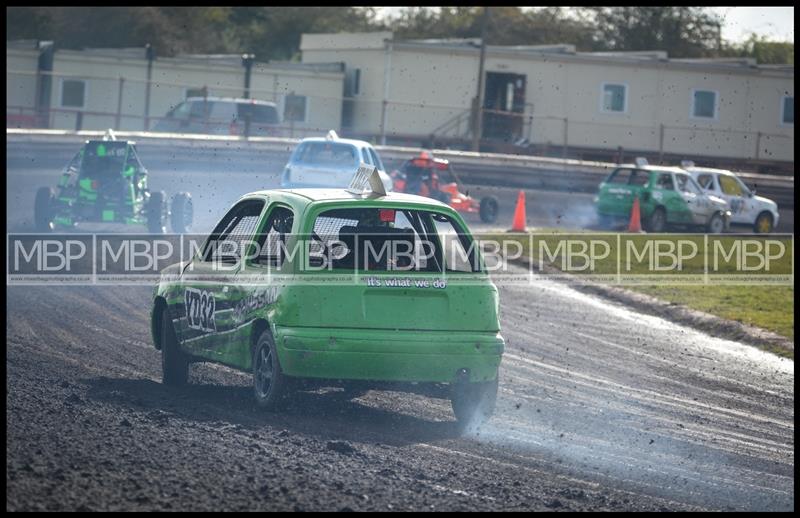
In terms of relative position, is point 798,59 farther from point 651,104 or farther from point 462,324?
point 651,104

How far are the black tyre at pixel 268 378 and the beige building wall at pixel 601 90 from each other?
34.4 meters

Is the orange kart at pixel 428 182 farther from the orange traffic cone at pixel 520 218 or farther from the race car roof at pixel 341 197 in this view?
the race car roof at pixel 341 197

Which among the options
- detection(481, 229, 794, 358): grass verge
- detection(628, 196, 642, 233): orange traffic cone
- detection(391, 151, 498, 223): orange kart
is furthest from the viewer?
detection(628, 196, 642, 233): orange traffic cone

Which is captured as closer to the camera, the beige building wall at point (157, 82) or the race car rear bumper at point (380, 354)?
the race car rear bumper at point (380, 354)

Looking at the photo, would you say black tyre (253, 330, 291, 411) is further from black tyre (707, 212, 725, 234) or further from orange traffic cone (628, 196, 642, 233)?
black tyre (707, 212, 725, 234)

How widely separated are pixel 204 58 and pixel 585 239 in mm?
21588

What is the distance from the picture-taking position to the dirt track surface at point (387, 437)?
5906 millimetres

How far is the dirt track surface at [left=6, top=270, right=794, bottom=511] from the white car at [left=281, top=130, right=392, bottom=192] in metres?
11.2

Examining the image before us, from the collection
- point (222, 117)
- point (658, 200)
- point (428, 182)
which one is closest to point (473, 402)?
point (428, 182)

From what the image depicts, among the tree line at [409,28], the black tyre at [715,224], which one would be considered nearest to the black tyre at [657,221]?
the black tyre at [715,224]

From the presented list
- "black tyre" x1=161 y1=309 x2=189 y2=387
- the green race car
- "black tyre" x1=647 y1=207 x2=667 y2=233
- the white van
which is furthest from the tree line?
"black tyre" x1=161 y1=309 x2=189 y2=387

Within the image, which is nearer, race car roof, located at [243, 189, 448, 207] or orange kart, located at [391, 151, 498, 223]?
race car roof, located at [243, 189, 448, 207]

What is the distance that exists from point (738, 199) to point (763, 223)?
95cm

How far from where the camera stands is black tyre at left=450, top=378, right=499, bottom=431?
26.7ft
